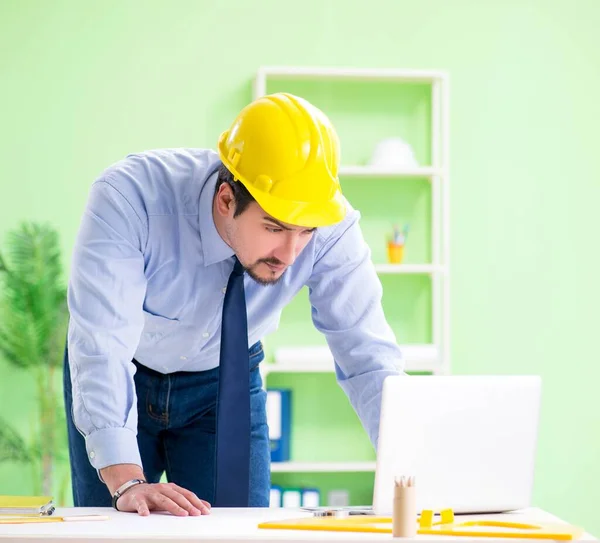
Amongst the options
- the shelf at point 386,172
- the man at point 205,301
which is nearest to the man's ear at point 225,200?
the man at point 205,301

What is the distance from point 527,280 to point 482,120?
726mm

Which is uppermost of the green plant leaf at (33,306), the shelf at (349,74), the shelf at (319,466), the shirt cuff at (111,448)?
the shelf at (349,74)

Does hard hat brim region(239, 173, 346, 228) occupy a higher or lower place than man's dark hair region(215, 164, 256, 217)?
lower

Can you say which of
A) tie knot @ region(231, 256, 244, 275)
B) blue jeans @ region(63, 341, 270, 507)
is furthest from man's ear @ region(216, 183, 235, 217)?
blue jeans @ region(63, 341, 270, 507)

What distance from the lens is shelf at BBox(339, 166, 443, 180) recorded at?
3896 millimetres

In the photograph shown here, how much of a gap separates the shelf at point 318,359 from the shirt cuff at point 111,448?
220cm

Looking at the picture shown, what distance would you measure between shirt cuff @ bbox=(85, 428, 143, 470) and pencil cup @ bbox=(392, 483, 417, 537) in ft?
1.70

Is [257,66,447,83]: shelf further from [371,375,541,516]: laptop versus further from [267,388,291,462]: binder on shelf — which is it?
[371,375,541,516]: laptop

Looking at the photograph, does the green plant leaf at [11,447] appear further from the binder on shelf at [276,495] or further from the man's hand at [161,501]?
the man's hand at [161,501]

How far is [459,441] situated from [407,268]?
7.95ft

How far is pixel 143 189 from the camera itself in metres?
1.87

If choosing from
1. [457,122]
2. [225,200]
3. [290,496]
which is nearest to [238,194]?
[225,200]

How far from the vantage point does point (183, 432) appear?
2172 millimetres

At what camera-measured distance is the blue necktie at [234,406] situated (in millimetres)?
1860
